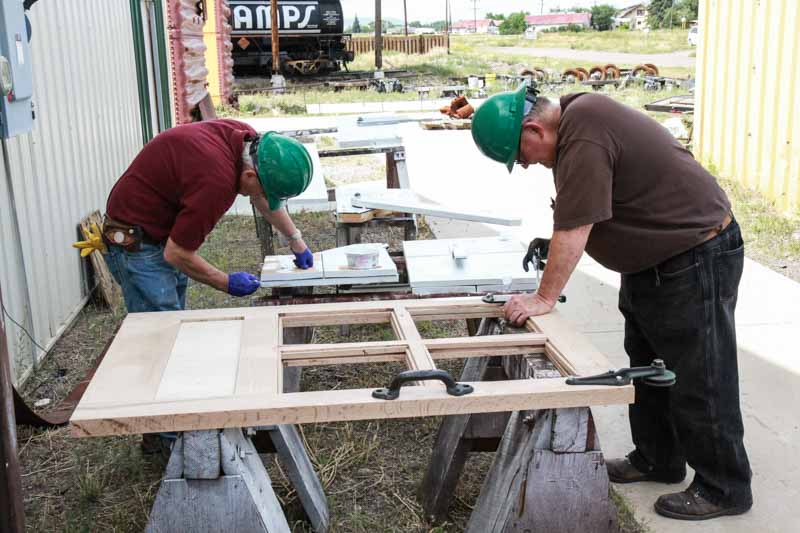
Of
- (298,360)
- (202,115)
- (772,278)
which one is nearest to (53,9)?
(298,360)

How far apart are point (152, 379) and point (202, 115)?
35.4 feet

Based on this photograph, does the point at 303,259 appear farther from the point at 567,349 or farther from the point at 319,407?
the point at 319,407

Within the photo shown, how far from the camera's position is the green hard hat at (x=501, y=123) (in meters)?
3.16

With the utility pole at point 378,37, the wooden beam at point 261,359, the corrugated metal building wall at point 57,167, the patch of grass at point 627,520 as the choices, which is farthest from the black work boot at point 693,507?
the utility pole at point 378,37

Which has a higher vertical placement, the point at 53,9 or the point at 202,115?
the point at 53,9

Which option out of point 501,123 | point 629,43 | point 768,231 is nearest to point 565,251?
point 501,123

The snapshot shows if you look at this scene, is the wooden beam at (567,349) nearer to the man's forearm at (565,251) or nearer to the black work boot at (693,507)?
the man's forearm at (565,251)

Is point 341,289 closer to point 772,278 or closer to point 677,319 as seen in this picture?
point 677,319

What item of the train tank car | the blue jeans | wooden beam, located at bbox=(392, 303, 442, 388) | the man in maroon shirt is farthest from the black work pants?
the train tank car

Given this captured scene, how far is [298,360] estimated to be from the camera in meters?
3.09

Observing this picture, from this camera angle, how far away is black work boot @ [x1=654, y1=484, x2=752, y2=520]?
3.56 m

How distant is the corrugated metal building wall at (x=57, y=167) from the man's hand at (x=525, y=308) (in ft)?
10.2

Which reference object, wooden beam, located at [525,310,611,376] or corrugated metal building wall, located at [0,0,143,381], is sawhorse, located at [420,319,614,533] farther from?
corrugated metal building wall, located at [0,0,143,381]

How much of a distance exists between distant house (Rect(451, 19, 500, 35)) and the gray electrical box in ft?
326
